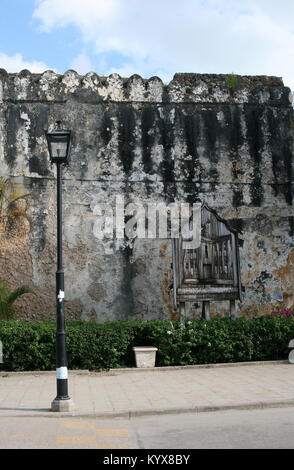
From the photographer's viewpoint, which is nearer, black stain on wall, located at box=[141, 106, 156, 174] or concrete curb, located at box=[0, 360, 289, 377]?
concrete curb, located at box=[0, 360, 289, 377]

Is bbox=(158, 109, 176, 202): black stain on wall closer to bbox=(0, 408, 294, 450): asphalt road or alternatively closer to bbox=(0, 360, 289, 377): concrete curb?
bbox=(0, 360, 289, 377): concrete curb

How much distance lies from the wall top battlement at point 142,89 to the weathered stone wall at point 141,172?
3 centimetres

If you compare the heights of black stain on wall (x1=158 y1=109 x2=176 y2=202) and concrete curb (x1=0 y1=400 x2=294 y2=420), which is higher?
black stain on wall (x1=158 y1=109 x2=176 y2=202)

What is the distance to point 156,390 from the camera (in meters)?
9.00

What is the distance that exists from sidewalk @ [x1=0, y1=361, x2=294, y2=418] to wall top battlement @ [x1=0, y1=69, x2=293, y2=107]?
6892mm

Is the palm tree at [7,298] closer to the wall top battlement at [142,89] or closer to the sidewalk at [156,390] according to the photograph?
the sidewalk at [156,390]

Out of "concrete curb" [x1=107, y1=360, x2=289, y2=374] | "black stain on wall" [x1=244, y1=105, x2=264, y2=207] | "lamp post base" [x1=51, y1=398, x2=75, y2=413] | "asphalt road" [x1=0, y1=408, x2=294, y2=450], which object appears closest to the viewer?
"asphalt road" [x1=0, y1=408, x2=294, y2=450]

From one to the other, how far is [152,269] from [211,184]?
2.52m

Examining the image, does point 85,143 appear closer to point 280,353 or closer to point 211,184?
point 211,184

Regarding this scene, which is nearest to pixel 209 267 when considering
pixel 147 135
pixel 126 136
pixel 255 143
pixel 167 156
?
pixel 167 156

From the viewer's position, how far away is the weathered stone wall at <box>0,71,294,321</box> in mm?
13914

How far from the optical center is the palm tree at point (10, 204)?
13.8 m

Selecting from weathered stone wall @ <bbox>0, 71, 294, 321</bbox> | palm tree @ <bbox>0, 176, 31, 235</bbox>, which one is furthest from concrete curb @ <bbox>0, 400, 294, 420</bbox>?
palm tree @ <bbox>0, 176, 31, 235</bbox>

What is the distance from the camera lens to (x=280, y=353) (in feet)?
38.3
